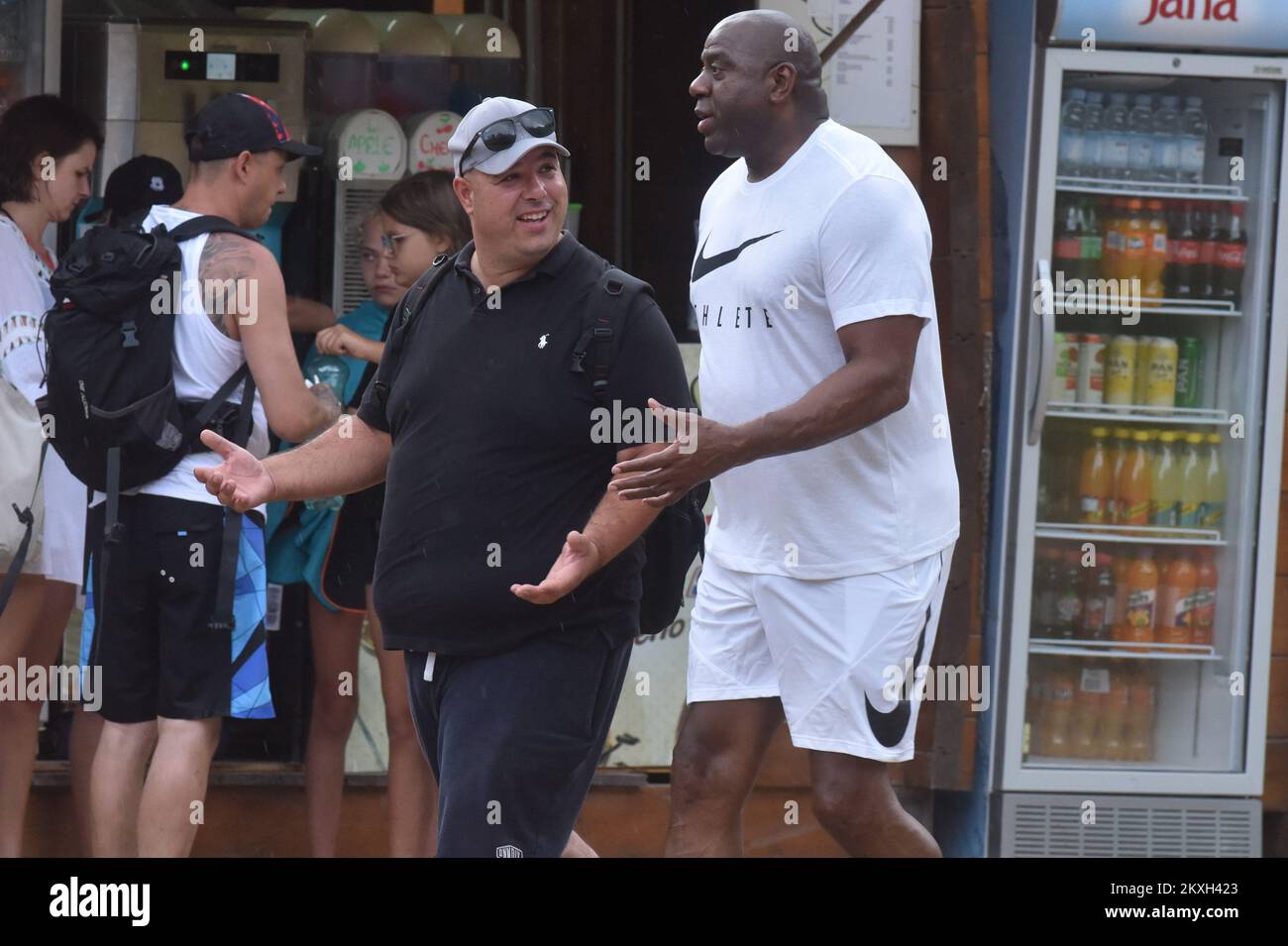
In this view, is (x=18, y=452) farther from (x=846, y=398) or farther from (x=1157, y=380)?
(x=1157, y=380)

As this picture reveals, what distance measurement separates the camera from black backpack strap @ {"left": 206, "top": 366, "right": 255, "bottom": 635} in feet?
12.8

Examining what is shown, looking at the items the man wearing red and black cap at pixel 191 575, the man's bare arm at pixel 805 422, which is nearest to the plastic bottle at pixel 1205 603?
the man's bare arm at pixel 805 422

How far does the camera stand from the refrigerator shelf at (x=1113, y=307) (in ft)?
17.8

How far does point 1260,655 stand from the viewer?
17.8ft

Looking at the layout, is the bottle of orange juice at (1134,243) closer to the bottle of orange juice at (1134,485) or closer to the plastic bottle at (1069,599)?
the bottle of orange juice at (1134,485)

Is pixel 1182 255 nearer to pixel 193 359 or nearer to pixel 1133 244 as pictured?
pixel 1133 244

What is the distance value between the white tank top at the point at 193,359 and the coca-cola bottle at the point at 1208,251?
124 inches

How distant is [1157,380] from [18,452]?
11.3 ft

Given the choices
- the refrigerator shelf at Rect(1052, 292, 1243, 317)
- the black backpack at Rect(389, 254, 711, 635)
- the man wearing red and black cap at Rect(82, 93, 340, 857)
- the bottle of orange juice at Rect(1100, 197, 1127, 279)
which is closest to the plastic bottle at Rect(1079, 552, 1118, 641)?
the refrigerator shelf at Rect(1052, 292, 1243, 317)

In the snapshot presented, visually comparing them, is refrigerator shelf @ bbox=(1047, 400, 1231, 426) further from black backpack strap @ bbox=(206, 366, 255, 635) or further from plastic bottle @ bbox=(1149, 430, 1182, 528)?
black backpack strap @ bbox=(206, 366, 255, 635)

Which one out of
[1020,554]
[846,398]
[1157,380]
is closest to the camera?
[846,398]

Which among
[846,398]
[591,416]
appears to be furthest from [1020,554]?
[591,416]

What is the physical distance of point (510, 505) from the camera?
305cm

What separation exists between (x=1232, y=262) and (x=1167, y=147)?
1.37ft
